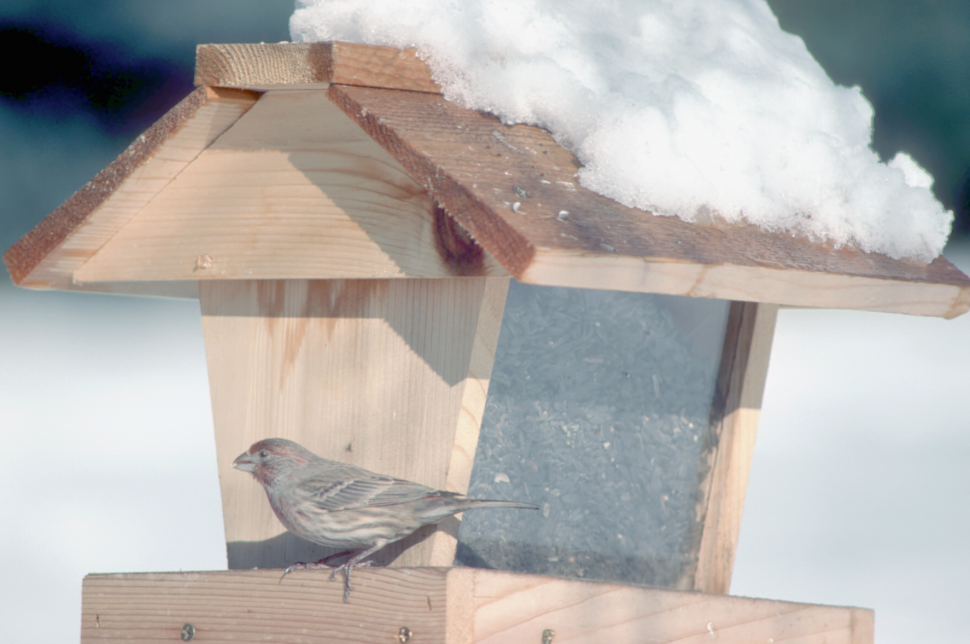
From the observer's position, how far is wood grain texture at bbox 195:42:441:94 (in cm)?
202

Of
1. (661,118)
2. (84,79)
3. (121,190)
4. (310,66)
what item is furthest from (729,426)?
(84,79)

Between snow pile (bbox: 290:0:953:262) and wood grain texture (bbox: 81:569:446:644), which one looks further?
snow pile (bbox: 290:0:953:262)

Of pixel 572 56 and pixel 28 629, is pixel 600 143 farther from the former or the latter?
pixel 28 629

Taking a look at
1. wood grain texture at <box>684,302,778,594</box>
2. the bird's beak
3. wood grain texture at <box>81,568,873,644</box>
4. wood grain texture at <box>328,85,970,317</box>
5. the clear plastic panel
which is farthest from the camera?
wood grain texture at <box>684,302,778,594</box>

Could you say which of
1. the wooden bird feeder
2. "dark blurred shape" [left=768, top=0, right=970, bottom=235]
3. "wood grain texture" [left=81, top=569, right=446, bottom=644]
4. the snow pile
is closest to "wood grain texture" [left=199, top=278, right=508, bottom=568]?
the wooden bird feeder

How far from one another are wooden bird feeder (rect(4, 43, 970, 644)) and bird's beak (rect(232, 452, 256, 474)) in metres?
0.13

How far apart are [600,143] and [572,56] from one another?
0.32 meters

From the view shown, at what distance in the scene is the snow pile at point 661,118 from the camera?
1.93 m

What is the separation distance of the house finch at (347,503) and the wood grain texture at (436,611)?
0.23 feet

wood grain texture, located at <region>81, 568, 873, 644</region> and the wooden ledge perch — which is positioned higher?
the wooden ledge perch

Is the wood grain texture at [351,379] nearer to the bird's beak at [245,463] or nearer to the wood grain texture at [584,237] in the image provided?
the bird's beak at [245,463]

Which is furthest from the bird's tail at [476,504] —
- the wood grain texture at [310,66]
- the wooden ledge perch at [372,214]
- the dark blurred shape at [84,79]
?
the dark blurred shape at [84,79]

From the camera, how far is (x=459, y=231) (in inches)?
76.8

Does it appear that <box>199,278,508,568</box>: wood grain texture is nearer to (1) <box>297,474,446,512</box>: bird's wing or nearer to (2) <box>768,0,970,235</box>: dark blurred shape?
(1) <box>297,474,446,512</box>: bird's wing
